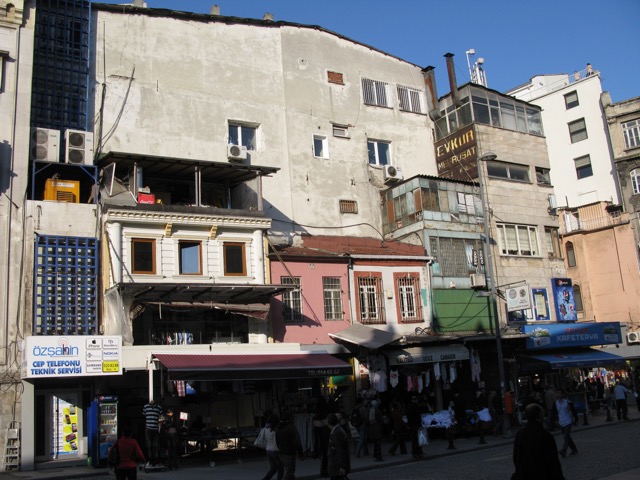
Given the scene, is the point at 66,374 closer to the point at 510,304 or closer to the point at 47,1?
the point at 47,1

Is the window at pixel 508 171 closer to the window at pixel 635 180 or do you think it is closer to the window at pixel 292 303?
the window at pixel 292 303

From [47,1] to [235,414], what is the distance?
55.5 ft

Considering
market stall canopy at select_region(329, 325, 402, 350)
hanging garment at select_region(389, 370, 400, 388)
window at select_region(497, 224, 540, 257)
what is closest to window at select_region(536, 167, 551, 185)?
window at select_region(497, 224, 540, 257)

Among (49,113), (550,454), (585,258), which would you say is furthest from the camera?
(585,258)

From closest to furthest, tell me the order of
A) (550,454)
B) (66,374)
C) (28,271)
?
(550,454)
(66,374)
(28,271)

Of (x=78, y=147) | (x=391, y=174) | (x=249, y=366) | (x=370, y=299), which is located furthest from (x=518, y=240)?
(x=78, y=147)

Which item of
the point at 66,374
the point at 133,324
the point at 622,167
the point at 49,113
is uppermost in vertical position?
the point at 622,167

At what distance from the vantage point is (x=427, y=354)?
2556 cm

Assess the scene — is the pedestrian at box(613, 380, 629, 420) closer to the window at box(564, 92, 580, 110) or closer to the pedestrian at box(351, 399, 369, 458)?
the pedestrian at box(351, 399, 369, 458)

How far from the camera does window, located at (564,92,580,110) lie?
50.1 m

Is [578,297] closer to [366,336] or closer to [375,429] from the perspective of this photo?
[366,336]

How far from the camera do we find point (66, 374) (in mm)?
19625

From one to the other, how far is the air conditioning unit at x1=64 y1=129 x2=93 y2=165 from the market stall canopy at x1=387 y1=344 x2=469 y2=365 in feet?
42.9

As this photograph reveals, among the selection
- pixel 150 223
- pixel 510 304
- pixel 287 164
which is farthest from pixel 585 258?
pixel 150 223
